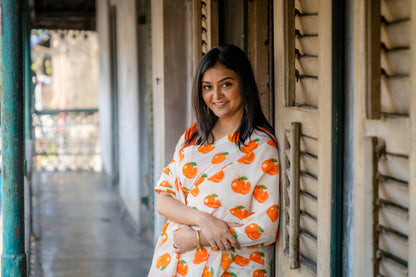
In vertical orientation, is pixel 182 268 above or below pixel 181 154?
below

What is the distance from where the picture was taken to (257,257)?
235cm

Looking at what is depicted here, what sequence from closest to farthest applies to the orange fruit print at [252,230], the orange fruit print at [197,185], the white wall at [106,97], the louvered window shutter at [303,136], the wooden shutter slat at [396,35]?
the wooden shutter slat at [396,35], the louvered window shutter at [303,136], the orange fruit print at [252,230], the orange fruit print at [197,185], the white wall at [106,97]

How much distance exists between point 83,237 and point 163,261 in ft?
14.5

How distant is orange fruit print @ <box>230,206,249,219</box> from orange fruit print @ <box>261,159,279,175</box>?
168 mm

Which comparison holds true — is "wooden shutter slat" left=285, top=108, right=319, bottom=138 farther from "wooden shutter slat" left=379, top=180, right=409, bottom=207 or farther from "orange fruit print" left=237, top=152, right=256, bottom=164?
"wooden shutter slat" left=379, top=180, right=409, bottom=207

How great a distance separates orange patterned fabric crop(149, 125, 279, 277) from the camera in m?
2.25

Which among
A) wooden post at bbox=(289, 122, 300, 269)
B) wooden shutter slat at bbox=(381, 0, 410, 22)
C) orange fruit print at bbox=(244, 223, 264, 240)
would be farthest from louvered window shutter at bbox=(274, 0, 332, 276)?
wooden shutter slat at bbox=(381, 0, 410, 22)

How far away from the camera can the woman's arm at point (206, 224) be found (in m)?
2.25

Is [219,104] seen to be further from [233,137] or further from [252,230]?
[252,230]

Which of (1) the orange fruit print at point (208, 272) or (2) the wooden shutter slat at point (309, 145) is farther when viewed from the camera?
(1) the orange fruit print at point (208, 272)

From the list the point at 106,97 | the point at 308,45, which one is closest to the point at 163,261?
the point at 308,45

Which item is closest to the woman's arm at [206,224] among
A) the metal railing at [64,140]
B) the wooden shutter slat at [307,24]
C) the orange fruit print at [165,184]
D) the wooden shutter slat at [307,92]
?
the orange fruit print at [165,184]

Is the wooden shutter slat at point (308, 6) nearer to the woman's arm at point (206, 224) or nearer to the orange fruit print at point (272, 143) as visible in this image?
Answer: the orange fruit print at point (272, 143)

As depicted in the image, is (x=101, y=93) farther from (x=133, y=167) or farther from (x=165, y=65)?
(x=165, y=65)
